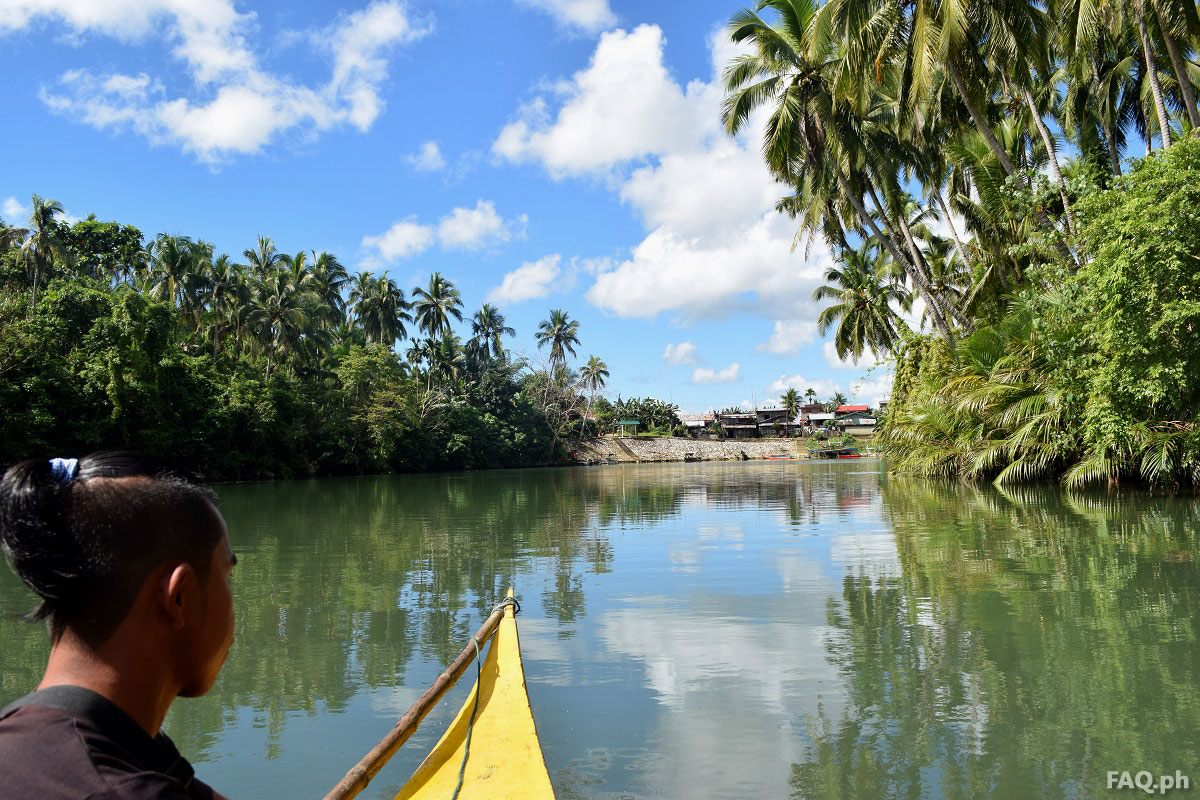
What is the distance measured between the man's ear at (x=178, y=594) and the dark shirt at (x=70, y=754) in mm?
150

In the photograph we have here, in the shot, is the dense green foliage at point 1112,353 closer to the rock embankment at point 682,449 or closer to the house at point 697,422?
the rock embankment at point 682,449

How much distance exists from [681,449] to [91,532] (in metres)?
71.5

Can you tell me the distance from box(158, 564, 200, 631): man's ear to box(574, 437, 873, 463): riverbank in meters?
65.0

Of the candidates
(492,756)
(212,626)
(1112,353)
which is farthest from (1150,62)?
(212,626)

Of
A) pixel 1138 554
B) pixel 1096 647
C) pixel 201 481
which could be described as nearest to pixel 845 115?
pixel 1138 554

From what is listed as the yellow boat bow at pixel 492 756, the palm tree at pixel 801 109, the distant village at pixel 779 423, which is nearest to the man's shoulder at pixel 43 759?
the yellow boat bow at pixel 492 756

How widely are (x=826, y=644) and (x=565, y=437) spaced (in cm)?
5999

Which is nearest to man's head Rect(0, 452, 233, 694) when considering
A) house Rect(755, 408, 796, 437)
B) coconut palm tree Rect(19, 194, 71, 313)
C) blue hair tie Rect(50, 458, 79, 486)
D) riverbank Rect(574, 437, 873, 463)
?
blue hair tie Rect(50, 458, 79, 486)

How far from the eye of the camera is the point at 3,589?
30.1ft

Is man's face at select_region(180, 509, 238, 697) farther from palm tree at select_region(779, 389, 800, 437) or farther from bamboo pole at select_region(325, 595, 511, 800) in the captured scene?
palm tree at select_region(779, 389, 800, 437)

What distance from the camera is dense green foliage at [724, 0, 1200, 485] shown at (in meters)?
13.1

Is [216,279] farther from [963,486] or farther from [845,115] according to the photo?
[963,486]

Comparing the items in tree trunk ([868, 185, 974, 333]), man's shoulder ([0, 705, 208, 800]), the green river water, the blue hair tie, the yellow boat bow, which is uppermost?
tree trunk ([868, 185, 974, 333])

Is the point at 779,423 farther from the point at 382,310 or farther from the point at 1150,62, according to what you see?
the point at 1150,62
